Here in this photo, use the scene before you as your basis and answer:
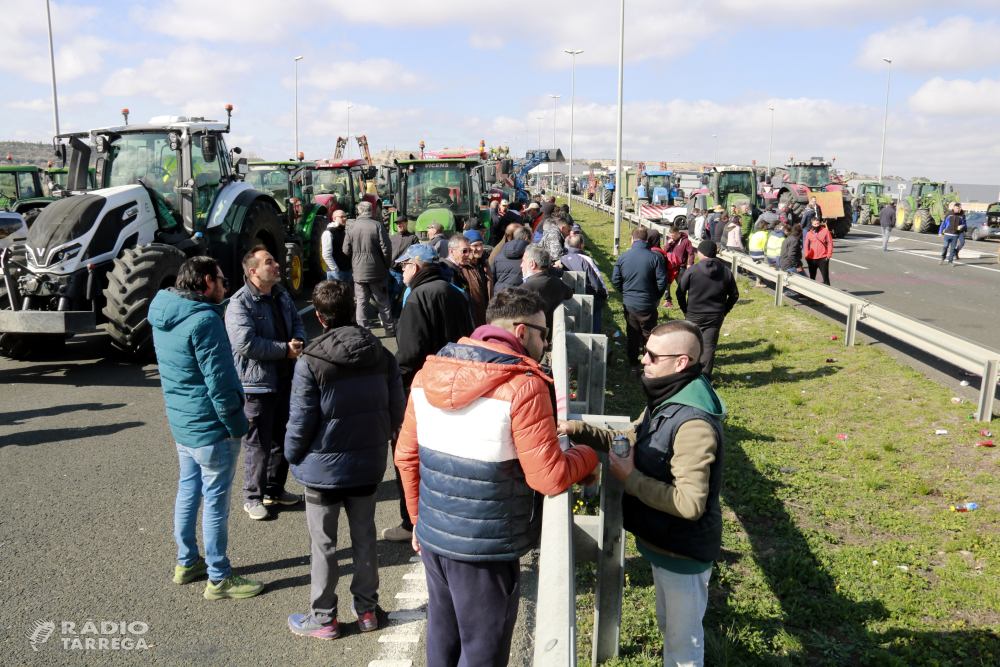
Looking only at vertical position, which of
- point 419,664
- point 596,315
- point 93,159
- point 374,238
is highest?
point 93,159

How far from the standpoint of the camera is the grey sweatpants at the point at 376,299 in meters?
9.97

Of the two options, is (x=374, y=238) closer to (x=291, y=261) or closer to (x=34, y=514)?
(x=291, y=261)

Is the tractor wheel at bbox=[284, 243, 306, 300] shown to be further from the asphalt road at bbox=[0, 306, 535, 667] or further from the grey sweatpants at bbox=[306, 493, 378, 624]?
the grey sweatpants at bbox=[306, 493, 378, 624]

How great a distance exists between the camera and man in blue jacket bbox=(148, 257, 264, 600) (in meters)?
3.91

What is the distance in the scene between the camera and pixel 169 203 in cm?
960

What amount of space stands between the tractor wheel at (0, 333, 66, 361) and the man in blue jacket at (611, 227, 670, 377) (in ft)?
23.1

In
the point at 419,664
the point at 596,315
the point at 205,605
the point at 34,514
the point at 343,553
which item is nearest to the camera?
the point at 419,664

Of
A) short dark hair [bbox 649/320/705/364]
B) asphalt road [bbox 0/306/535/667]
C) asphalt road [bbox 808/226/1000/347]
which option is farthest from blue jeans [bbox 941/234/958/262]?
short dark hair [bbox 649/320/705/364]

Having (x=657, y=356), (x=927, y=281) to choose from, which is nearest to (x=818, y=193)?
(x=927, y=281)

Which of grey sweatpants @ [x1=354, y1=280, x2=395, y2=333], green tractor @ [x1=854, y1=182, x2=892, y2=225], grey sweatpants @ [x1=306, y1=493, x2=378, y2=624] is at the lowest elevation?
grey sweatpants @ [x1=306, y1=493, x2=378, y2=624]

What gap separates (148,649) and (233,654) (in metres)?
0.44

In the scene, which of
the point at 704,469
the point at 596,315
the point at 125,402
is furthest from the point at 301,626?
the point at 596,315

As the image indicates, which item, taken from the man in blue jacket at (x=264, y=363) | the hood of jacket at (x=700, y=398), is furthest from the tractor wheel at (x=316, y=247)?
the hood of jacket at (x=700, y=398)

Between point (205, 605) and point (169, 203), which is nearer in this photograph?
point (205, 605)
